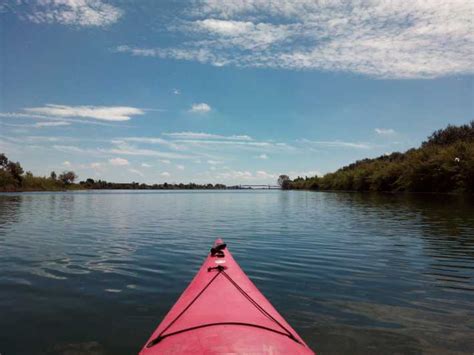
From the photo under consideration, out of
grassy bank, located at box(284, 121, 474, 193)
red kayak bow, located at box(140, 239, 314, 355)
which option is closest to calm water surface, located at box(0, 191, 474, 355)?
red kayak bow, located at box(140, 239, 314, 355)

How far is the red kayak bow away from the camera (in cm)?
468

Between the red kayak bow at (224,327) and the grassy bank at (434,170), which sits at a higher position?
the grassy bank at (434,170)

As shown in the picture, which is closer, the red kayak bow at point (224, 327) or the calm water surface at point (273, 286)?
the red kayak bow at point (224, 327)

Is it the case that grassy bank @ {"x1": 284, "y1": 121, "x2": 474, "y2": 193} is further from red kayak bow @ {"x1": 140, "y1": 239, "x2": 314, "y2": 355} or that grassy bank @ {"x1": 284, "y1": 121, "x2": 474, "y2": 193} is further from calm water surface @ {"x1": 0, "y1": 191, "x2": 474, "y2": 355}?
red kayak bow @ {"x1": 140, "y1": 239, "x2": 314, "y2": 355}

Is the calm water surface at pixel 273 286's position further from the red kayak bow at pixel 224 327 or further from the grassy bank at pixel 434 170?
the grassy bank at pixel 434 170

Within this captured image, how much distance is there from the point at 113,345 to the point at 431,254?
45.4ft

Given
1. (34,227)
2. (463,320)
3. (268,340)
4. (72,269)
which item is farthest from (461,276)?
(34,227)

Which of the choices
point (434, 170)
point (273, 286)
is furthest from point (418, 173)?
point (273, 286)

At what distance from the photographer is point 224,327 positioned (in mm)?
5160

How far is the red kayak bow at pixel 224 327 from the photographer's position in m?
4.68

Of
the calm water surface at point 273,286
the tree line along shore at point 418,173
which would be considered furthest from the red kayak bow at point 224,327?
the tree line along shore at point 418,173

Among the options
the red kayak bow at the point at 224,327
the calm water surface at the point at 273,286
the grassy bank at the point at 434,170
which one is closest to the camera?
the red kayak bow at the point at 224,327

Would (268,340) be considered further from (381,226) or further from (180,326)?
(381,226)

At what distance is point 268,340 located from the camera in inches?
189
